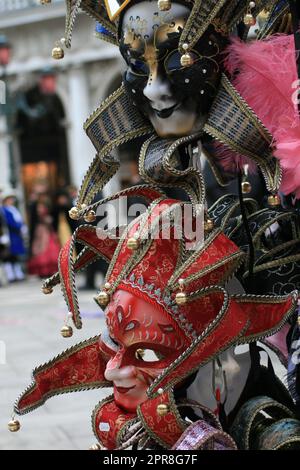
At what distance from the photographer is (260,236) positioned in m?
2.42

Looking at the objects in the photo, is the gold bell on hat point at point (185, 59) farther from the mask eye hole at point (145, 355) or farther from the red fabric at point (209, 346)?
the mask eye hole at point (145, 355)

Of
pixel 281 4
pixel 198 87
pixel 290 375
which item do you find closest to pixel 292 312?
pixel 290 375

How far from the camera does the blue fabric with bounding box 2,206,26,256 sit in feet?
43.0

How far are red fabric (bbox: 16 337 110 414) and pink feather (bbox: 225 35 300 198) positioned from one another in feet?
2.30

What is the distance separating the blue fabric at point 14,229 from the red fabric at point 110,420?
35.8 feet

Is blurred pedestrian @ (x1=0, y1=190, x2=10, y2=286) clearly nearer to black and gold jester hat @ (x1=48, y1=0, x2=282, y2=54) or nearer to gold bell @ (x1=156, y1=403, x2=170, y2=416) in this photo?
black and gold jester hat @ (x1=48, y1=0, x2=282, y2=54)

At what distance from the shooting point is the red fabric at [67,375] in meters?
2.44

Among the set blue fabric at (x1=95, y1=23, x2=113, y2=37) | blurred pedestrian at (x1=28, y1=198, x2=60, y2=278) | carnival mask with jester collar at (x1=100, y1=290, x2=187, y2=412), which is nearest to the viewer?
carnival mask with jester collar at (x1=100, y1=290, x2=187, y2=412)

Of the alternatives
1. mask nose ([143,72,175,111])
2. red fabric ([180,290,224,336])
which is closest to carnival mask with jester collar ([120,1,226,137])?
mask nose ([143,72,175,111])

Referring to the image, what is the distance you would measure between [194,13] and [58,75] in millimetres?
19678

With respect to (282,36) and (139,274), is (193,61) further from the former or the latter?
(139,274)

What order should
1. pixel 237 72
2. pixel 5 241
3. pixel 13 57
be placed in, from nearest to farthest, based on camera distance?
pixel 237 72 < pixel 5 241 < pixel 13 57

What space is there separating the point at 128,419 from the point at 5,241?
36.6 feet

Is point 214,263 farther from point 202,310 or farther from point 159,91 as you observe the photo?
point 159,91
